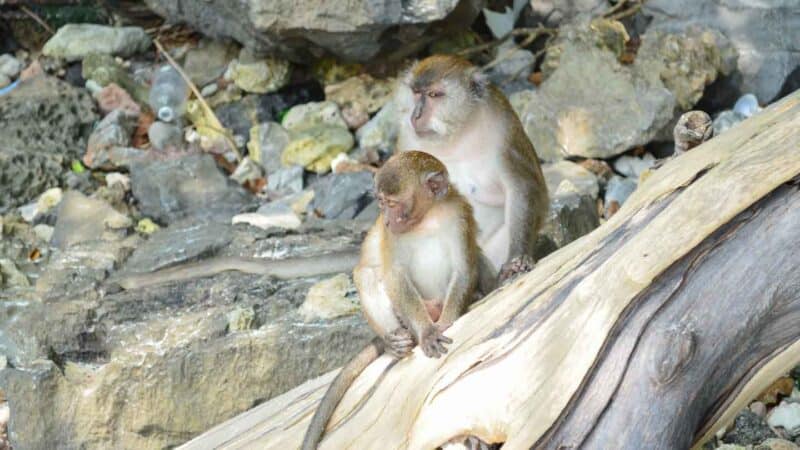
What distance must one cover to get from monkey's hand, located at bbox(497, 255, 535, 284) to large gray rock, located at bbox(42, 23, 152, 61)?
4293mm

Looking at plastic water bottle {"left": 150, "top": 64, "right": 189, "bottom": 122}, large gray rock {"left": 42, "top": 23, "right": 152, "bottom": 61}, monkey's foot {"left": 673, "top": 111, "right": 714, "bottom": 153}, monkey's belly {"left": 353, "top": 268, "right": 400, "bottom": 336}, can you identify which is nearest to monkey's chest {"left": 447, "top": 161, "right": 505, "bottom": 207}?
monkey's belly {"left": 353, "top": 268, "right": 400, "bottom": 336}

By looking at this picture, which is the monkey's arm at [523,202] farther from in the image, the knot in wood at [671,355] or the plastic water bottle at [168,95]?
the plastic water bottle at [168,95]

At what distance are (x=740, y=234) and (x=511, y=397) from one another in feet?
2.28

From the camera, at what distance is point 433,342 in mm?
3320

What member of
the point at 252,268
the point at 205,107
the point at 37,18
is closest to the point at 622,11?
the point at 205,107

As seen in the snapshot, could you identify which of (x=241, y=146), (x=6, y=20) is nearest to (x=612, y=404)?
(x=241, y=146)

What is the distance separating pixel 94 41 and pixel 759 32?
4.26 meters

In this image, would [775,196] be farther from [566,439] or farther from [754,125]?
[566,439]

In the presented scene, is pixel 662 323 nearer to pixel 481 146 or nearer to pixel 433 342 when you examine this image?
pixel 433 342

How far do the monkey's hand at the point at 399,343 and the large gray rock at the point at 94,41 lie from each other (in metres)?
4.66

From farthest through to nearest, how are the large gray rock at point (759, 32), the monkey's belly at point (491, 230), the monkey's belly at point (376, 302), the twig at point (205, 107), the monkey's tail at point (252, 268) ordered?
the twig at point (205, 107) → the large gray rock at point (759, 32) → the monkey's tail at point (252, 268) → the monkey's belly at point (491, 230) → the monkey's belly at point (376, 302)

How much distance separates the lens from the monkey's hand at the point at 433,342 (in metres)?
3.30

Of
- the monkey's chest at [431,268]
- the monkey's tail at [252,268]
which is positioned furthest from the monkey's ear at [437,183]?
the monkey's tail at [252,268]

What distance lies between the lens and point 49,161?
672cm
